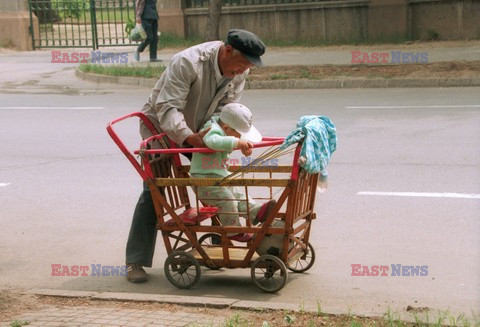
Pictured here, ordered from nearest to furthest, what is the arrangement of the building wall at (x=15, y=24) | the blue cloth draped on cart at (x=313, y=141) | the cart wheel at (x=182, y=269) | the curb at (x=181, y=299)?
the curb at (x=181, y=299)
the blue cloth draped on cart at (x=313, y=141)
the cart wheel at (x=182, y=269)
the building wall at (x=15, y=24)

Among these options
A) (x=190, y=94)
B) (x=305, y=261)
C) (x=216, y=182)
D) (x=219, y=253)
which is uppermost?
(x=190, y=94)

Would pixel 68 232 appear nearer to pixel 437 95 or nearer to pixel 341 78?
pixel 437 95

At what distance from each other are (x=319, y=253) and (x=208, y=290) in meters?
1.12

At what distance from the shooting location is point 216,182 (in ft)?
17.5

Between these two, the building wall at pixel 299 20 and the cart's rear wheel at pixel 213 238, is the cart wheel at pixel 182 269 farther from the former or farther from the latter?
the building wall at pixel 299 20

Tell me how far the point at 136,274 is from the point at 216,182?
3.15ft

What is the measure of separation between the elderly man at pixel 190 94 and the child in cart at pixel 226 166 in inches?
5.0

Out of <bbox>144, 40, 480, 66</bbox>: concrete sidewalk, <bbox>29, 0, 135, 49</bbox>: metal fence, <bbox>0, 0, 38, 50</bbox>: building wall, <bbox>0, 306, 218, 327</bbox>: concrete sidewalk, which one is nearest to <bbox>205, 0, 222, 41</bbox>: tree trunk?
<bbox>144, 40, 480, 66</bbox>: concrete sidewalk

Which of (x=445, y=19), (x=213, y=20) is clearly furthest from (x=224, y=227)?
(x=445, y=19)

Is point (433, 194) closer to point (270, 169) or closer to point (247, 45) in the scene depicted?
point (270, 169)

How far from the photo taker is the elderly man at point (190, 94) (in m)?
5.35

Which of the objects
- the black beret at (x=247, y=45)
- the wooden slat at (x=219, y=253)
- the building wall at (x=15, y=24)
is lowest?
the wooden slat at (x=219, y=253)

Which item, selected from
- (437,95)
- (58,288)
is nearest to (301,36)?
(437,95)

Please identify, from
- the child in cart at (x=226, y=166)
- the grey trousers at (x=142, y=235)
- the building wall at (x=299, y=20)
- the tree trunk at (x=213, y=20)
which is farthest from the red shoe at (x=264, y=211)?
the building wall at (x=299, y=20)
